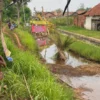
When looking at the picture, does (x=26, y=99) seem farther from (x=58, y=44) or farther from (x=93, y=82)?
(x=58, y=44)

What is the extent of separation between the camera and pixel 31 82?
818 cm

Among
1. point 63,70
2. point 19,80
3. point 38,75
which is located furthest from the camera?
point 63,70

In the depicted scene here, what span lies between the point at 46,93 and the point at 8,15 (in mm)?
38790

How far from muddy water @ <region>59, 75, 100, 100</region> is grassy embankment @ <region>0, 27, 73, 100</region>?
6.23 ft

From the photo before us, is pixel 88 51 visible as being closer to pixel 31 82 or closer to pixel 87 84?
pixel 87 84

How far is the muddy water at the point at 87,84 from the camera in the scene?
33.8ft

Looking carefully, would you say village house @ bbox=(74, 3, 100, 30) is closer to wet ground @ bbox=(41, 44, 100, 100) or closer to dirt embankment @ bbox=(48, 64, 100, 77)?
wet ground @ bbox=(41, 44, 100, 100)

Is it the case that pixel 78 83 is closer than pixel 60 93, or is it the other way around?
pixel 60 93

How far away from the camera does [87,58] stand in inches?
707

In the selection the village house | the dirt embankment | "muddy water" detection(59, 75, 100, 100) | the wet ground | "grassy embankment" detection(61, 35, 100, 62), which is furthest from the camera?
the village house

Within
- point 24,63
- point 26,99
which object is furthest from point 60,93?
point 24,63

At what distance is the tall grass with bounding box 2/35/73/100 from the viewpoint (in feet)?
24.0

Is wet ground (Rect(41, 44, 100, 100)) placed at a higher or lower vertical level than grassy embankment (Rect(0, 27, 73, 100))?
lower

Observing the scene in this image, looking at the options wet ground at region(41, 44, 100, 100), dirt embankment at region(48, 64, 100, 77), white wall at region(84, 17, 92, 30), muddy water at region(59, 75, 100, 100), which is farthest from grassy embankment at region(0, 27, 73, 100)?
white wall at region(84, 17, 92, 30)
